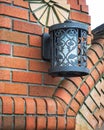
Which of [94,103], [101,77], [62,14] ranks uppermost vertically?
[62,14]

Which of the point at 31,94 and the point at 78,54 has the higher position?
the point at 78,54

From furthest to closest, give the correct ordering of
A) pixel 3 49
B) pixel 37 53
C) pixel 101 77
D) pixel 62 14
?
pixel 101 77, pixel 62 14, pixel 37 53, pixel 3 49

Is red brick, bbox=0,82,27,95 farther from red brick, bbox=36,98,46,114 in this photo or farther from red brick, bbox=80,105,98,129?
red brick, bbox=80,105,98,129

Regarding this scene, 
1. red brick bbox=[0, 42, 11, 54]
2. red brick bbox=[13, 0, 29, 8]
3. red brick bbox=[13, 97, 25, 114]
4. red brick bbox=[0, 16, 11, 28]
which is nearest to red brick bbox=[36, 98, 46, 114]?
red brick bbox=[13, 97, 25, 114]

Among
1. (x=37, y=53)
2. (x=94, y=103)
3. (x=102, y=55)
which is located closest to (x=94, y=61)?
(x=102, y=55)

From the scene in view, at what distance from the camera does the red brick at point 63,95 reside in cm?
231

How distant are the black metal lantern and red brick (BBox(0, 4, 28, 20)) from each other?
0.19 m

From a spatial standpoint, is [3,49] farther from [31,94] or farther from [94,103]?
[94,103]

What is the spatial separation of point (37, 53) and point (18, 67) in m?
0.17

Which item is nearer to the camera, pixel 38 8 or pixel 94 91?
pixel 38 8

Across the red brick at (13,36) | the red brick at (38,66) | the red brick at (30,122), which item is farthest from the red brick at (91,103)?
the red brick at (13,36)

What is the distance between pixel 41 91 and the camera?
228 centimetres

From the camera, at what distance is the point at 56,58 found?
7.27 feet

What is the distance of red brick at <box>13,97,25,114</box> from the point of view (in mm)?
2072
